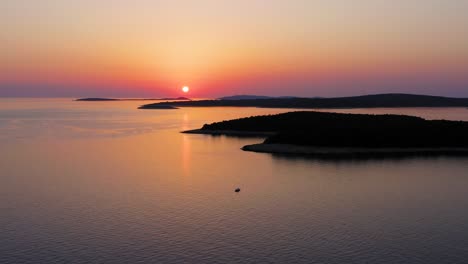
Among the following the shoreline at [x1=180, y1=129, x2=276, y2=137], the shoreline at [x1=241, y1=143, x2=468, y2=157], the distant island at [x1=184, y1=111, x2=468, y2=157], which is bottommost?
the shoreline at [x1=180, y1=129, x2=276, y2=137]

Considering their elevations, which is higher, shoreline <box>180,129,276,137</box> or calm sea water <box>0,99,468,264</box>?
calm sea water <box>0,99,468,264</box>

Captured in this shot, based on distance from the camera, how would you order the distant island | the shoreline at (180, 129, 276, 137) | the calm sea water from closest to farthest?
the calm sea water < the distant island < the shoreline at (180, 129, 276, 137)

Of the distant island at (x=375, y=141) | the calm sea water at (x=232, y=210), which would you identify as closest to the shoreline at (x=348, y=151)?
the distant island at (x=375, y=141)

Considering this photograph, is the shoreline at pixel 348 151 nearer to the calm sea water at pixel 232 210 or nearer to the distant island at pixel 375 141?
the distant island at pixel 375 141

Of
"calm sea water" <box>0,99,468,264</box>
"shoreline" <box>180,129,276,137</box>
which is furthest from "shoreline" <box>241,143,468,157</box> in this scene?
"shoreline" <box>180,129,276,137</box>

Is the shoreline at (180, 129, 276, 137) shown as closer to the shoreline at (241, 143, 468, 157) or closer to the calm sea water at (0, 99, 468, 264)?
the shoreline at (241, 143, 468, 157)

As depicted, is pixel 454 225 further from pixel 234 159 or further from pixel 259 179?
pixel 234 159

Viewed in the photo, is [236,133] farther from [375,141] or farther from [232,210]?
[232,210]

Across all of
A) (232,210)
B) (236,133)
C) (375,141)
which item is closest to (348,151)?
(375,141)

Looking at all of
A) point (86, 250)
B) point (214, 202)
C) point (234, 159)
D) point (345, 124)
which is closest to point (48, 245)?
point (86, 250)
